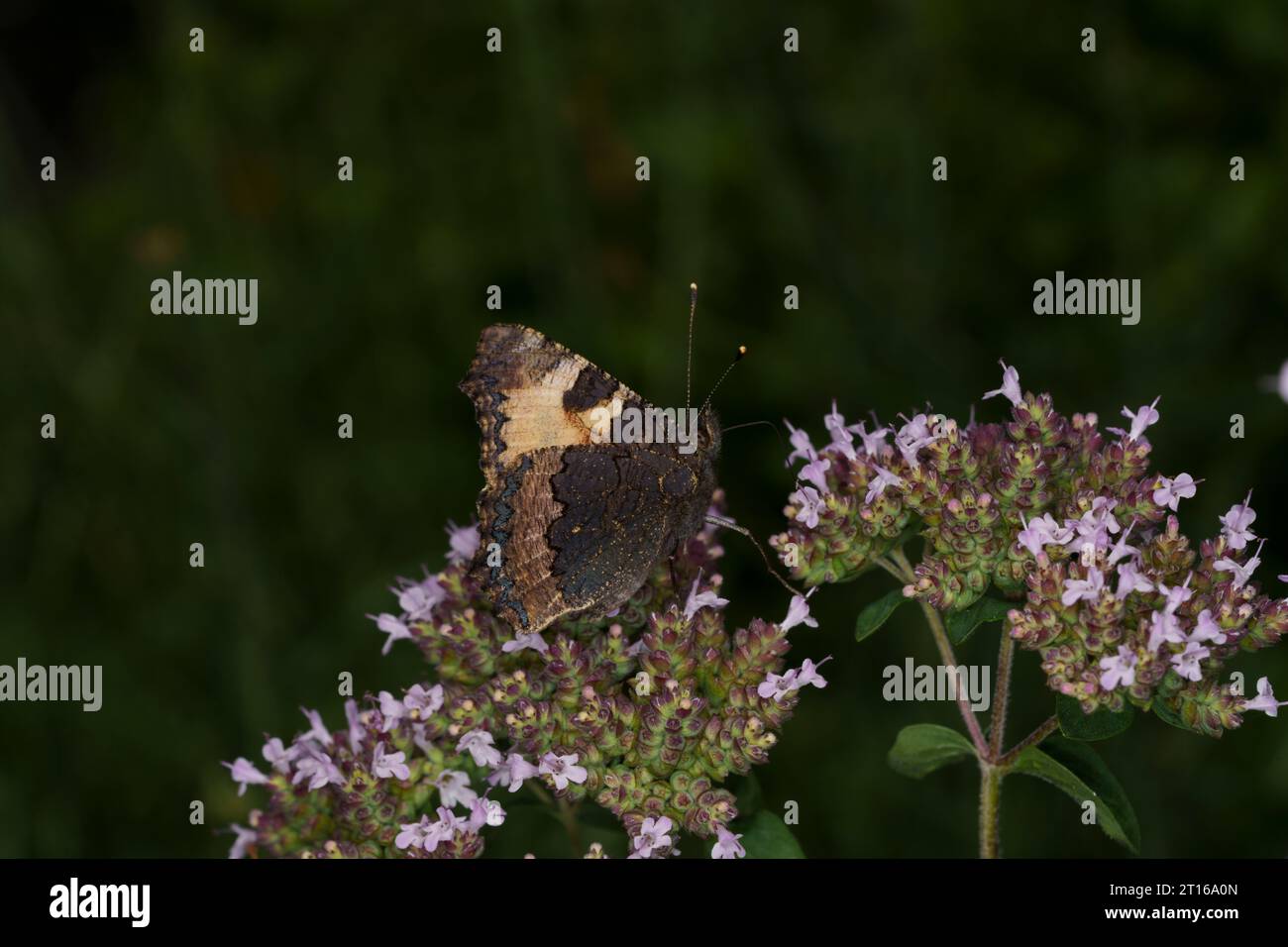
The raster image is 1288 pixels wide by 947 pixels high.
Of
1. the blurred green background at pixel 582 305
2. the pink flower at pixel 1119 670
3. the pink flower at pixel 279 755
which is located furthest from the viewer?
the blurred green background at pixel 582 305

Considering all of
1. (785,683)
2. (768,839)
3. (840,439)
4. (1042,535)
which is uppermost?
(840,439)

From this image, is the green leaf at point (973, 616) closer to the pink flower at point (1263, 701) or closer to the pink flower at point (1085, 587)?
the pink flower at point (1085, 587)

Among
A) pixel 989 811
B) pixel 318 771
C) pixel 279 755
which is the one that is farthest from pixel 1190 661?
pixel 279 755

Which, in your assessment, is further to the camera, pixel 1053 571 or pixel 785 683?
pixel 785 683

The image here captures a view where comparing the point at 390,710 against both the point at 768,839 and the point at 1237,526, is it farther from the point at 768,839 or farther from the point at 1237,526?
the point at 1237,526

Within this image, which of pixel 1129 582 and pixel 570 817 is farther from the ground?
pixel 1129 582

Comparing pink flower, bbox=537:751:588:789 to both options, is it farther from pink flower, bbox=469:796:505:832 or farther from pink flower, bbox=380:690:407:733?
pink flower, bbox=380:690:407:733

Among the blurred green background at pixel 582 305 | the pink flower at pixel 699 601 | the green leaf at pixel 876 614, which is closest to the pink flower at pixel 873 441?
the green leaf at pixel 876 614
